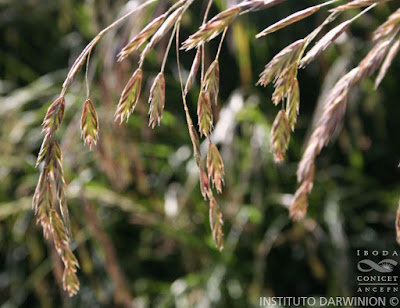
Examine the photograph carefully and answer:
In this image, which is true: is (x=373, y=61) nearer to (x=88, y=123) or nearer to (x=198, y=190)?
(x=88, y=123)

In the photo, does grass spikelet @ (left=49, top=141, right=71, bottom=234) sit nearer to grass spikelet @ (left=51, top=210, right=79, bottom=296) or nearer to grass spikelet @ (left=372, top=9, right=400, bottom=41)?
grass spikelet @ (left=51, top=210, right=79, bottom=296)

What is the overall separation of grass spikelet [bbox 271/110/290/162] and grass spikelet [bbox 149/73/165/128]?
11cm

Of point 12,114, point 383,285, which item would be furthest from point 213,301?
point 12,114

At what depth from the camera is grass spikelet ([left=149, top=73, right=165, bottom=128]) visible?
1.64 feet

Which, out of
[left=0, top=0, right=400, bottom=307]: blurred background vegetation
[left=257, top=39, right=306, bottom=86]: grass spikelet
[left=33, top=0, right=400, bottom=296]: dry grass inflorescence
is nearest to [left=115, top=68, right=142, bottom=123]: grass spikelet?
[left=33, top=0, right=400, bottom=296]: dry grass inflorescence

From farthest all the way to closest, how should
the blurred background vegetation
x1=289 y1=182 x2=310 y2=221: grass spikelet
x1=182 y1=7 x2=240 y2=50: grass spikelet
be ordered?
the blurred background vegetation < x1=289 y1=182 x2=310 y2=221: grass spikelet < x1=182 y1=7 x2=240 y2=50: grass spikelet

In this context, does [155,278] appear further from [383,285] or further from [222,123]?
[383,285]

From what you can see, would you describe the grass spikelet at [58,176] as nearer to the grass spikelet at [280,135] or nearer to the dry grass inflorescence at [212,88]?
the dry grass inflorescence at [212,88]

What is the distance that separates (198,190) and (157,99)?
1.17 meters

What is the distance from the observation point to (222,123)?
158 cm

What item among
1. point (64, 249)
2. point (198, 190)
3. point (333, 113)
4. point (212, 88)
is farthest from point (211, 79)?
point (198, 190)

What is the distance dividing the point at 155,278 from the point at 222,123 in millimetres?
557

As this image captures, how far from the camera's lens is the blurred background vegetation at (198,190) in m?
1.46

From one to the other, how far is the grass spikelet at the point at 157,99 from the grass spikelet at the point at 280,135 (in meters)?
0.11
